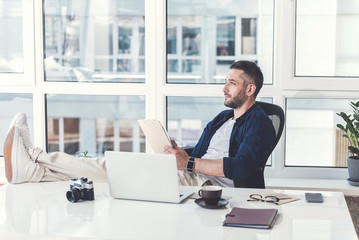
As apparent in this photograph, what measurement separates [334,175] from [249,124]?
3.66 ft

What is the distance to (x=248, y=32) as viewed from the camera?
12.3 feet

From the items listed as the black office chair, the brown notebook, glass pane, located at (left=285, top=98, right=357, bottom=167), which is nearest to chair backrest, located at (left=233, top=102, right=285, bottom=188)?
the black office chair

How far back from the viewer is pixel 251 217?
1.80 meters

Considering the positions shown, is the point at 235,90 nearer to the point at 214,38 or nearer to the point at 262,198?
the point at 214,38

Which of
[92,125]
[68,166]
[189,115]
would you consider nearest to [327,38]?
[189,115]

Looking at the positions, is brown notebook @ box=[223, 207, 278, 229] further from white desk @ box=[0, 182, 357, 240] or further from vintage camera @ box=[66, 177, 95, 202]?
vintage camera @ box=[66, 177, 95, 202]

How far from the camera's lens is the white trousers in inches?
112

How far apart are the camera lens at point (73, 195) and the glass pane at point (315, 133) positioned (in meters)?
2.04

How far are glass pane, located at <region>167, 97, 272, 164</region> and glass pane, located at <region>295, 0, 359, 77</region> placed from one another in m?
0.65

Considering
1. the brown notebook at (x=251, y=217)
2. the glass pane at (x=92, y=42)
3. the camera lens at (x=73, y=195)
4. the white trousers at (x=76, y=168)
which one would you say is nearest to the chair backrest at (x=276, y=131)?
the white trousers at (x=76, y=168)

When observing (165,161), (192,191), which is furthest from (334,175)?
(165,161)

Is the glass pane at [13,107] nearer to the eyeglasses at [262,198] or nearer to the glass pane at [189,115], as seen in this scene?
the glass pane at [189,115]

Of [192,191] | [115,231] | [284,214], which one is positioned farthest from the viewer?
[192,191]

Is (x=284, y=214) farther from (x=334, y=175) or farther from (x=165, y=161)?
(x=334, y=175)
